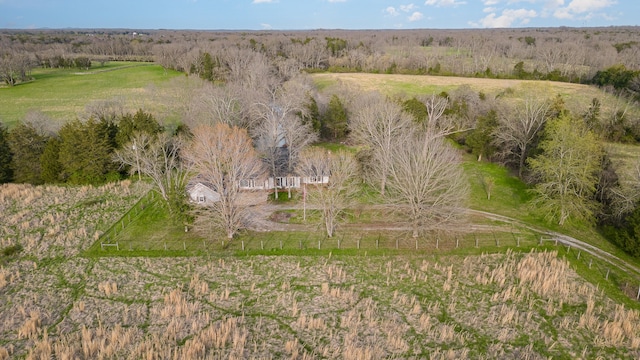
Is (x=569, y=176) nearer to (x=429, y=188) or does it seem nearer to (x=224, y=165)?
(x=429, y=188)

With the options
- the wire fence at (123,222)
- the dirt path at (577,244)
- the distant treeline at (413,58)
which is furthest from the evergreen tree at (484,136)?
the distant treeline at (413,58)

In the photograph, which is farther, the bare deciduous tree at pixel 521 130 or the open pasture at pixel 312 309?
the bare deciduous tree at pixel 521 130

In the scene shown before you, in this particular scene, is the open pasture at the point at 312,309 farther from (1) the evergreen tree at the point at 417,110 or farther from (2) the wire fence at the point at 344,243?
(1) the evergreen tree at the point at 417,110

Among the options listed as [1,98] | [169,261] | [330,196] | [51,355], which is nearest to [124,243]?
[169,261]

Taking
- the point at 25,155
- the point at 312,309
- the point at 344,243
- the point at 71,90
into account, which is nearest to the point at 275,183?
the point at 344,243

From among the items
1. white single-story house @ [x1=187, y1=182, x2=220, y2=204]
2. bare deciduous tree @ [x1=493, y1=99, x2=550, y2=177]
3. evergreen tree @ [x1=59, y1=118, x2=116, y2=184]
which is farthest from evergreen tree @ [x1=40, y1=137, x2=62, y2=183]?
bare deciduous tree @ [x1=493, y1=99, x2=550, y2=177]

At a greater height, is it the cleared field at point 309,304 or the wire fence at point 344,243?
the wire fence at point 344,243
